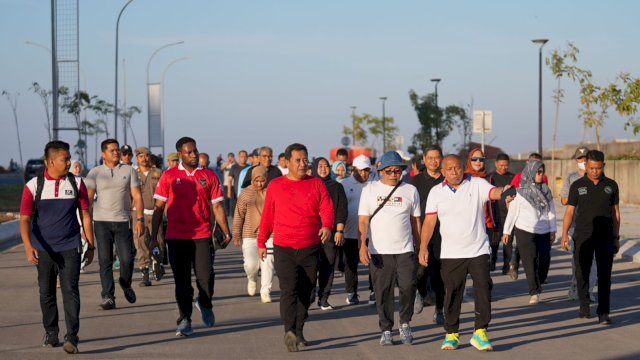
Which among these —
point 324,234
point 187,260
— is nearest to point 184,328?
point 187,260

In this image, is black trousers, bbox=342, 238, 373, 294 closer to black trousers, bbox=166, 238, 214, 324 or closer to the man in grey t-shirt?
the man in grey t-shirt

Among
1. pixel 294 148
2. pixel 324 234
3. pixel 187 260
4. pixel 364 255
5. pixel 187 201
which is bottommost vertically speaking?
pixel 187 260

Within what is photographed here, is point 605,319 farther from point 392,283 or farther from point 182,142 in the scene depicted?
point 182,142

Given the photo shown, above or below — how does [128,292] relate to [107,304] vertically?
above

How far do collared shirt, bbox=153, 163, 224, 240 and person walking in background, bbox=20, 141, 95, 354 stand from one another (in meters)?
1.08

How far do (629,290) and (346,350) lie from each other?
21.3ft

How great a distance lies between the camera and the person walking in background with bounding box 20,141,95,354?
32.6 ft

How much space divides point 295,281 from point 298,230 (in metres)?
0.46

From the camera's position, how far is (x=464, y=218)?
9.84 metres

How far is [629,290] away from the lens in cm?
1507

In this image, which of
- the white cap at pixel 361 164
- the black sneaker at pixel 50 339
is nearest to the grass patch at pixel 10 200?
the white cap at pixel 361 164

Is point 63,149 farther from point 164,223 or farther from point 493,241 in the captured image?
point 493,241

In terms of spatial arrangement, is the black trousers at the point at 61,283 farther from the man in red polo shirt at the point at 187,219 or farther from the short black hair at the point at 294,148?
the short black hair at the point at 294,148

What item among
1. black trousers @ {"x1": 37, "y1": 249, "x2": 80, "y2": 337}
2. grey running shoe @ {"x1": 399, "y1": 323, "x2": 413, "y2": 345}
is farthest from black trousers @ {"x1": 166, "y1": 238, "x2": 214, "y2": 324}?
grey running shoe @ {"x1": 399, "y1": 323, "x2": 413, "y2": 345}
